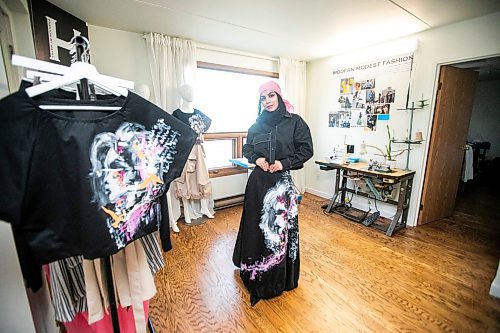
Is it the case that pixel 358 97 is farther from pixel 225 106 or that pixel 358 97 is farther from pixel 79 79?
pixel 79 79

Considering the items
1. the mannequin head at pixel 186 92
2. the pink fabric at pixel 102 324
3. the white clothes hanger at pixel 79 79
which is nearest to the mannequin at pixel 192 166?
the mannequin head at pixel 186 92

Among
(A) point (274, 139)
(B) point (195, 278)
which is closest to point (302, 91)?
(A) point (274, 139)

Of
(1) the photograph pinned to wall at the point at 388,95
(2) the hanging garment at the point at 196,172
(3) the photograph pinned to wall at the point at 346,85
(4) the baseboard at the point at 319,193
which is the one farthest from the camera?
(4) the baseboard at the point at 319,193

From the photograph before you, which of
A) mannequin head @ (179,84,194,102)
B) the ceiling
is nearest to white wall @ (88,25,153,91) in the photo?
the ceiling

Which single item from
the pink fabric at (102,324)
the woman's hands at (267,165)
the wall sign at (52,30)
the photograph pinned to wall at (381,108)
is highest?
the wall sign at (52,30)

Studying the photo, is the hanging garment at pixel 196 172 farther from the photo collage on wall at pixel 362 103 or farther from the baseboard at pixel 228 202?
the photo collage on wall at pixel 362 103

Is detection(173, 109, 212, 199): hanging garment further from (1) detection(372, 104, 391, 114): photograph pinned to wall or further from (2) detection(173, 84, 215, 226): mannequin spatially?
(1) detection(372, 104, 391, 114): photograph pinned to wall

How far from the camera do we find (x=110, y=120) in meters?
0.72

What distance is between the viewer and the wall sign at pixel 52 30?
70.8 inches

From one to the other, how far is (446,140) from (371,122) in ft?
2.94

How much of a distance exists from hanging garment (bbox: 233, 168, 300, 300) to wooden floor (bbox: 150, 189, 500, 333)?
0.17 metres

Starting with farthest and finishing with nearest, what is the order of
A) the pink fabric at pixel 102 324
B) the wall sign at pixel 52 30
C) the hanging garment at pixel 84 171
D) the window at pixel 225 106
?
the window at pixel 225 106
the wall sign at pixel 52 30
the pink fabric at pixel 102 324
the hanging garment at pixel 84 171

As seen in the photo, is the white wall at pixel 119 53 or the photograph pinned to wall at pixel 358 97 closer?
the white wall at pixel 119 53

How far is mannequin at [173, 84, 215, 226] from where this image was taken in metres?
2.79
